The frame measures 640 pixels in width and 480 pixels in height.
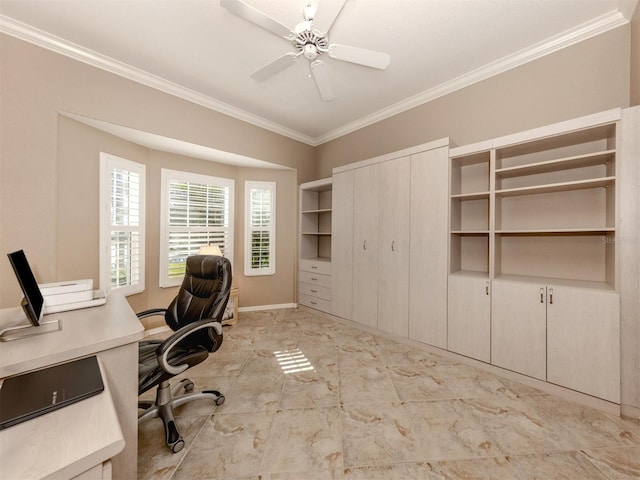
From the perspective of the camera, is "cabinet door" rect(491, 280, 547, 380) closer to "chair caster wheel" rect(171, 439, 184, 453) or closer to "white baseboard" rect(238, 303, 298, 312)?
"chair caster wheel" rect(171, 439, 184, 453)

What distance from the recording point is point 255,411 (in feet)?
6.14

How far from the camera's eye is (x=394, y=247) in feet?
10.00

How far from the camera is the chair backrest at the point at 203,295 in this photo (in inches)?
72.2

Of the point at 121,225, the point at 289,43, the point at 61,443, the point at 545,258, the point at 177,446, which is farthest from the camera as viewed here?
the point at 121,225

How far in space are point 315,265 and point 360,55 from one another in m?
2.84

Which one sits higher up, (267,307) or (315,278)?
(315,278)

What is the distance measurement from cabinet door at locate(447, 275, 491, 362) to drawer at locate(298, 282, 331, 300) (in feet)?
5.79

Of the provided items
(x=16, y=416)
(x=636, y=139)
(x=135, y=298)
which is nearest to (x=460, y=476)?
(x=16, y=416)

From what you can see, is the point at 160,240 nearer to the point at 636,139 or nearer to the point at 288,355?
the point at 288,355

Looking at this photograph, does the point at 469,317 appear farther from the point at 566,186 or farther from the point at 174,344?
the point at 174,344

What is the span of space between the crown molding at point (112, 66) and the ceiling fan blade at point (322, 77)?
1617 mm

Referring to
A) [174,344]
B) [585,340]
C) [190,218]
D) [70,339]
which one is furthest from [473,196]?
[190,218]

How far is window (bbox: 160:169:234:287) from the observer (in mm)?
3471

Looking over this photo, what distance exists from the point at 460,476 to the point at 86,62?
435 centimetres
